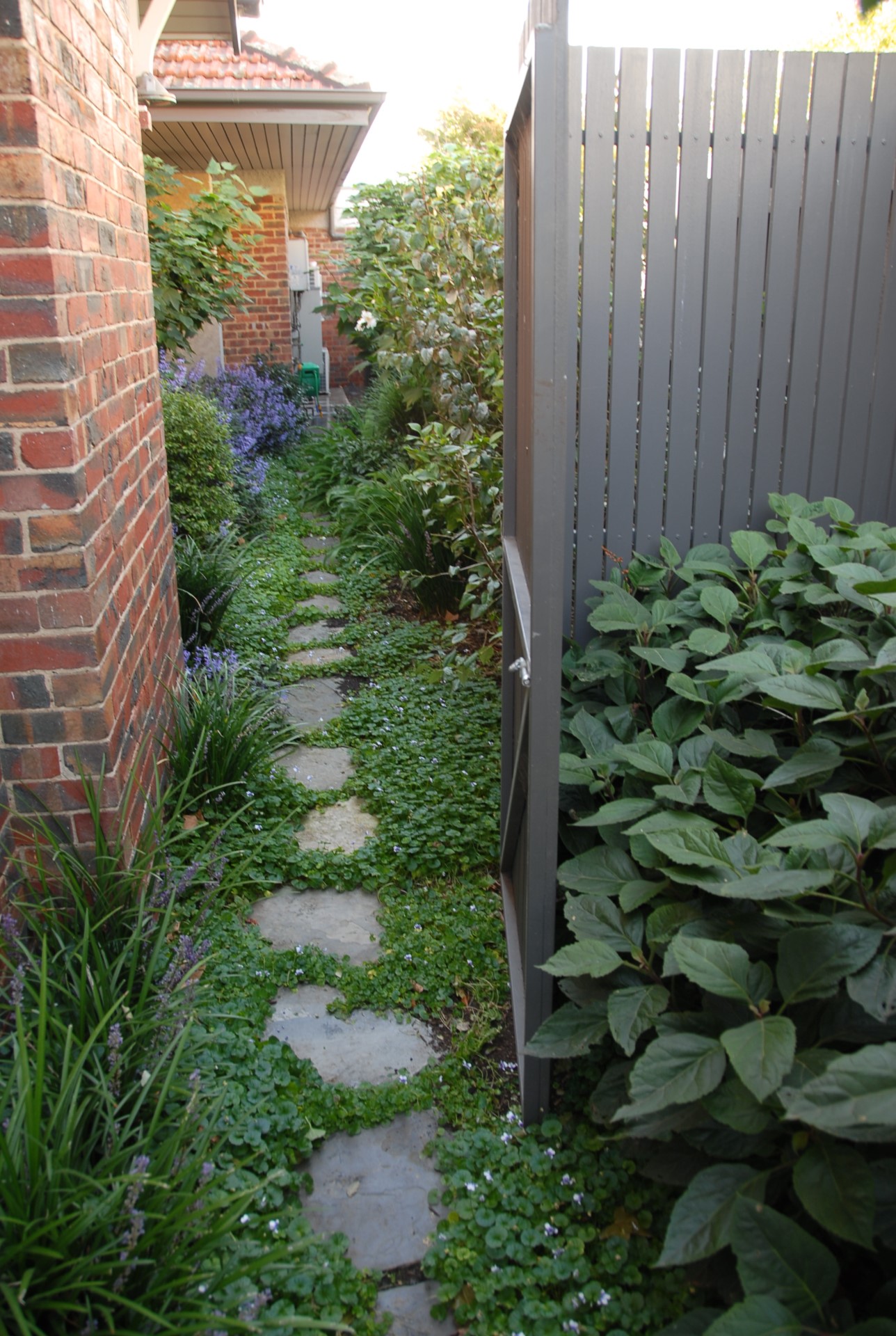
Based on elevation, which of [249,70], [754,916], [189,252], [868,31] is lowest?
[754,916]

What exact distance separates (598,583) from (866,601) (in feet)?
2.67

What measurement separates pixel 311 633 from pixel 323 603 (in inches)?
21.9

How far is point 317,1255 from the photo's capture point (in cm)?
192

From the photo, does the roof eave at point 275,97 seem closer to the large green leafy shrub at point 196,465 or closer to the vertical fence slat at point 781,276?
the large green leafy shrub at point 196,465

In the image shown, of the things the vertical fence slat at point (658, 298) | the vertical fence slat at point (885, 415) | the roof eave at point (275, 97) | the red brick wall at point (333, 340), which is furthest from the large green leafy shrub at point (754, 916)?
the red brick wall at point (333, 340)

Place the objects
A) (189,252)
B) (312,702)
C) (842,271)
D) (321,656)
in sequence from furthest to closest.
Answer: (189,252) < (321,656) < (312,702) < (842,271)

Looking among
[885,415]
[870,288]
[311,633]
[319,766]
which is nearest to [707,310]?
[870,288]

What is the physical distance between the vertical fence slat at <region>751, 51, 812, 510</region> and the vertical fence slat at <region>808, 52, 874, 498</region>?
4.4 inches

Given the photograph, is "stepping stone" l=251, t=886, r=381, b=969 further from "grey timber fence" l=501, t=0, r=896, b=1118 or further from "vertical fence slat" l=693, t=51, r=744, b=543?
"vertical fence slat" l=693, t=51, r=744, b=543

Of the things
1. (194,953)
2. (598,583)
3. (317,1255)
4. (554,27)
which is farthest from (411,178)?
(317,1255)

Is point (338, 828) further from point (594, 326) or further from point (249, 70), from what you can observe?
point (249, 70)

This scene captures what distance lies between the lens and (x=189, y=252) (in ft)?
22.0

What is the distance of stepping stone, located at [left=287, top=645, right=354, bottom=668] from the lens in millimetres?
5098

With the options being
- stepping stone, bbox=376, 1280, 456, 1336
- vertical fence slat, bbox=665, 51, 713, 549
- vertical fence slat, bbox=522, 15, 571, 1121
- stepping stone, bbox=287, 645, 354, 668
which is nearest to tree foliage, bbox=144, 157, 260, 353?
stepping stone, bbox=287, 645, 354, 668
